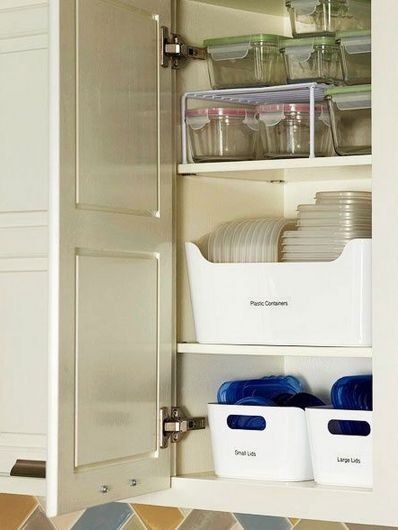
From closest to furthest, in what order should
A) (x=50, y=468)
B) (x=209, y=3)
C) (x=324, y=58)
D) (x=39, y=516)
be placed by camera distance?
(x=50, y=468) → (x=324, y=58) → (x=209, y=3) → (x=39, y=516)

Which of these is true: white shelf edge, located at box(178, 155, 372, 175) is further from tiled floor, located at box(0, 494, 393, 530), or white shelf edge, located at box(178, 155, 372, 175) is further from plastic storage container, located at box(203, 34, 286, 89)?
tiled floor, located at box(0, 494, 393, 530)

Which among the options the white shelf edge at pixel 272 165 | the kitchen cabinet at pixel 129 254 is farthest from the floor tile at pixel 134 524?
the white shelf edge at pixel 272 165

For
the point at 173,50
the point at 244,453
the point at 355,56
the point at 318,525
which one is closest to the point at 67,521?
the point at 318,525

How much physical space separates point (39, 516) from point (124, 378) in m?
0.81

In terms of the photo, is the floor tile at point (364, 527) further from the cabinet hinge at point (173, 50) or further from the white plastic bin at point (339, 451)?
the cabinet hinge at point (173, 50)

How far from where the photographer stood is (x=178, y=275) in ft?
6.91

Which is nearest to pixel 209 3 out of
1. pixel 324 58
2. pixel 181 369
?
pixel 324 58

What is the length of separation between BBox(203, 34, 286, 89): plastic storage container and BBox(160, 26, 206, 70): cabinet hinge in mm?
49

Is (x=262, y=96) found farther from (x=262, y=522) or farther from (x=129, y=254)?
(x=262, y=522)

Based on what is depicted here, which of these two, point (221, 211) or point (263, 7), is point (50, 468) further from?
point (263, 7)

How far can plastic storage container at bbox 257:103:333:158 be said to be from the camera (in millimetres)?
2018

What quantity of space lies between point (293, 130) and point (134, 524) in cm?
97

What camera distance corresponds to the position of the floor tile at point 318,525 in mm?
2324

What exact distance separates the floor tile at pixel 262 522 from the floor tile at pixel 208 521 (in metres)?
0.02
